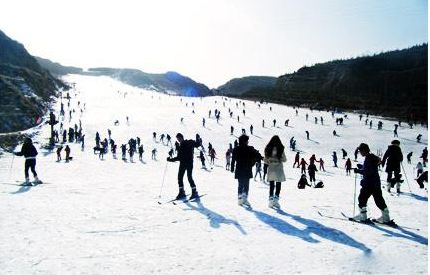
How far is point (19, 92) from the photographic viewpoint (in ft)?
213

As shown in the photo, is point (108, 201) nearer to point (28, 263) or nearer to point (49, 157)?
point (28, 263)

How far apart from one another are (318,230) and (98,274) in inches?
146

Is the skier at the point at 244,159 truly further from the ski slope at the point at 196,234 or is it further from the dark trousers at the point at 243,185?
the ski slope at the point at 196,234

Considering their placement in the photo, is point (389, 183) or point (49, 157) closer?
point (389, 183)

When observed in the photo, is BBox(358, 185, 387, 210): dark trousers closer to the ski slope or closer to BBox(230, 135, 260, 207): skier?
the ski slope

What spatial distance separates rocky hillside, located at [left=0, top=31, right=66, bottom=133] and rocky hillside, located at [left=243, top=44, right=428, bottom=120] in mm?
52449

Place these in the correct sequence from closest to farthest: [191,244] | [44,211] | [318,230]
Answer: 1. [191,244]
2. [318,230]
3. [44,211]

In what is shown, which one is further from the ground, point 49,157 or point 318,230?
point 318,230

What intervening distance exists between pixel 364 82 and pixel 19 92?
10127 cm

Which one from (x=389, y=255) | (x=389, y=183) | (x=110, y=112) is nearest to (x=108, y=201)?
(x=389, y=255)

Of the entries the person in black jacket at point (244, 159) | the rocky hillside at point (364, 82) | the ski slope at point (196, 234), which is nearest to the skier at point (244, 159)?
the person in black jacket at point (244, 159)

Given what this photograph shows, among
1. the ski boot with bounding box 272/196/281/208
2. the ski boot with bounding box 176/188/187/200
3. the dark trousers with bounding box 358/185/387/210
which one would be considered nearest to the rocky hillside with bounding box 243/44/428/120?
the ski boot with bounding box 176/188/187/200

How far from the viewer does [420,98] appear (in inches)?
4365

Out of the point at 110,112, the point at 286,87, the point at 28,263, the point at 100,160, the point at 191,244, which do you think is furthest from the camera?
the point at 286,87
